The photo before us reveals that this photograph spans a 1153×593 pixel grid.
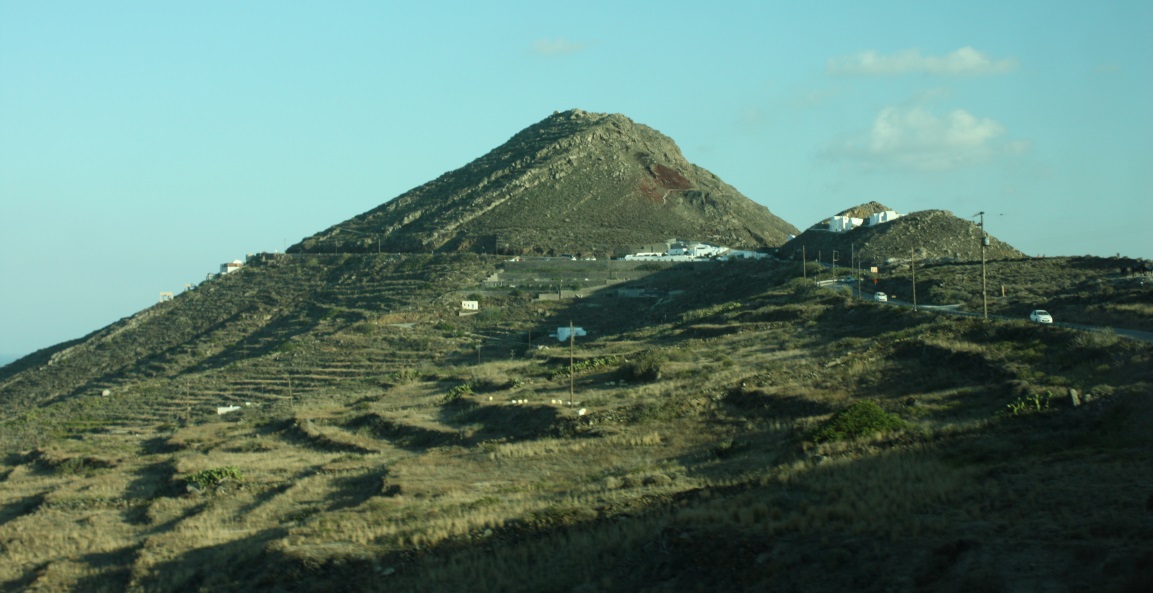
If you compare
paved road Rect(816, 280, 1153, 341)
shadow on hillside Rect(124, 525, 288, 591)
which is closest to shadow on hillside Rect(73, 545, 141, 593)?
shadow on hillside Rect(124, 525, 288, 591)

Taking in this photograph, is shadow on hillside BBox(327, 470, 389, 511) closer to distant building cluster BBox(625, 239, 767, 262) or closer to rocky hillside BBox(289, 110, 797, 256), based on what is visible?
distant building cluster BBox(625, 239, 767, 262)

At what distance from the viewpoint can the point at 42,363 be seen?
281 ft

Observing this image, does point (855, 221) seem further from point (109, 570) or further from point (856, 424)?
point (109, 570)

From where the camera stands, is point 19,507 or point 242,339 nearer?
point 19,507

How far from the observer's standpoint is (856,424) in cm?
2462

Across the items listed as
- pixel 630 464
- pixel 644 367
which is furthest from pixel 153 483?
pixel 644 367

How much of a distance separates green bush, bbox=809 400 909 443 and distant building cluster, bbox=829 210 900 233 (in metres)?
67.6

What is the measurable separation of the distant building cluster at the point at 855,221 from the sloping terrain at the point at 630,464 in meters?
29.2

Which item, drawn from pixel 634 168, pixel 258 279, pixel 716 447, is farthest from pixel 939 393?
pixel 634 168

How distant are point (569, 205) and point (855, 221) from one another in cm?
2786

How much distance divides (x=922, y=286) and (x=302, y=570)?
151ft

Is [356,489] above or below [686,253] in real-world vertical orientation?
below

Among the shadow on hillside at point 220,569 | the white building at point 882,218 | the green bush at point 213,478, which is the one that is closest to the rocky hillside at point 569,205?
the white building at point 882,218

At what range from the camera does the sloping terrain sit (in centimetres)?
1548
